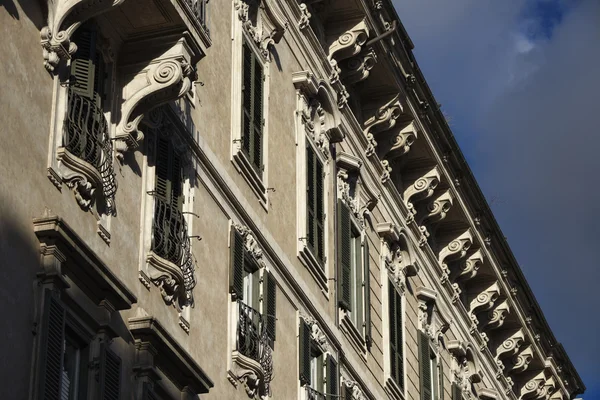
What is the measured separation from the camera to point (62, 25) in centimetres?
1800

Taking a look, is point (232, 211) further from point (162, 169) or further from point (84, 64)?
point (84, 64)

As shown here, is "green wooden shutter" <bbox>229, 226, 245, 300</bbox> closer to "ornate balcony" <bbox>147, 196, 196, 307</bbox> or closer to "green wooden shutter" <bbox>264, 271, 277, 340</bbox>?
"green wooden shutter" <bbox>264, 271, 277, 340</bbox>

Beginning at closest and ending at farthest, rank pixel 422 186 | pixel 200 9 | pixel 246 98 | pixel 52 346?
pixel 52 346 < pixel 200 9 < pixel 246 98 < pixel 422 186

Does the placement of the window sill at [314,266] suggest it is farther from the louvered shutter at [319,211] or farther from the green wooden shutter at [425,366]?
the green wooden shutter at [425,366]

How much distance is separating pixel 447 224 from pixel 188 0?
58.0 ft

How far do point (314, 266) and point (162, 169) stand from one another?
6.35 m

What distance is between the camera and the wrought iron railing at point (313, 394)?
988 inches

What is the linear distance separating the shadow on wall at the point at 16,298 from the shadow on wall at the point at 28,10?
206 centimetres

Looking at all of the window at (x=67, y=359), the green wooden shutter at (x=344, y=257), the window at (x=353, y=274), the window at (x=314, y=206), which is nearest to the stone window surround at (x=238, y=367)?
the window at (x=314, y=206)

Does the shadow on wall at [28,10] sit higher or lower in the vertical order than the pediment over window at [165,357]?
higher

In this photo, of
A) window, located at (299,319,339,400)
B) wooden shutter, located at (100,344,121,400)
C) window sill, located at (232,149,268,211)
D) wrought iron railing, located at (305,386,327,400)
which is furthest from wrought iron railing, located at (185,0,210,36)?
wrought iron railing, located at (305,386,327,400)

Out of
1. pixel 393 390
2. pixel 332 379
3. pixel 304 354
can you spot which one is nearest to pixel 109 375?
pixel 304 354

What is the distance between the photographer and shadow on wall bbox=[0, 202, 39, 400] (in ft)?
51.3

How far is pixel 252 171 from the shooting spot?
24219 millimetres
